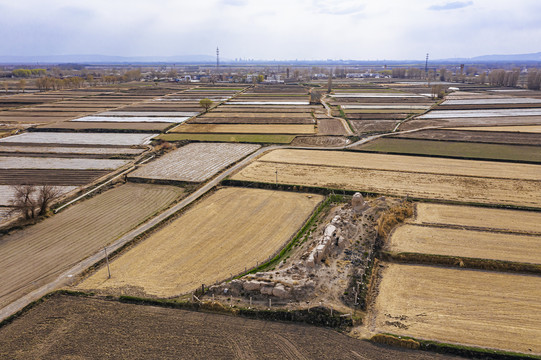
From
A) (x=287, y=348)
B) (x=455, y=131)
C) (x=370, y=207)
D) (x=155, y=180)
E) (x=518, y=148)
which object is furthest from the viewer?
(x=455, y=131)

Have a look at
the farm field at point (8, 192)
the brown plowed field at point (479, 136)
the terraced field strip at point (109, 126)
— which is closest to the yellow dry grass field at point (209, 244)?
the farm field at point (8, 192)

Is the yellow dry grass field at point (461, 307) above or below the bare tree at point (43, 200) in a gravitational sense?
below

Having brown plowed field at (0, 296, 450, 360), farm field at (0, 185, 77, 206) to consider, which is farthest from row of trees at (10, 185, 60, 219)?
brown plowed field at (0, 296, 450, 360)

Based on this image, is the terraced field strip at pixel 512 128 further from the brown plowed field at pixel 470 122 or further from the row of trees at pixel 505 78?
the row of trees at pixel 505 78

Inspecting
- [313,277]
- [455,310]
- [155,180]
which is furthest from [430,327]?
[155,180]

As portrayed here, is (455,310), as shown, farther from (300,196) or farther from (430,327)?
(300,196)

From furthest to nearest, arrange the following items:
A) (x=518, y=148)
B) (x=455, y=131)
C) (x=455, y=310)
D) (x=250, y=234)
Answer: (x=455, y=131), (x=518, y=148), (x=250, y=234), (x=455, y=310)

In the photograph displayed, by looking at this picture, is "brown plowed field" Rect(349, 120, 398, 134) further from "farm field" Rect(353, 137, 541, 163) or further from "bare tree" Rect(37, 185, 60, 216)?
"bare tree" Rect(37, 185, 60, 216)
